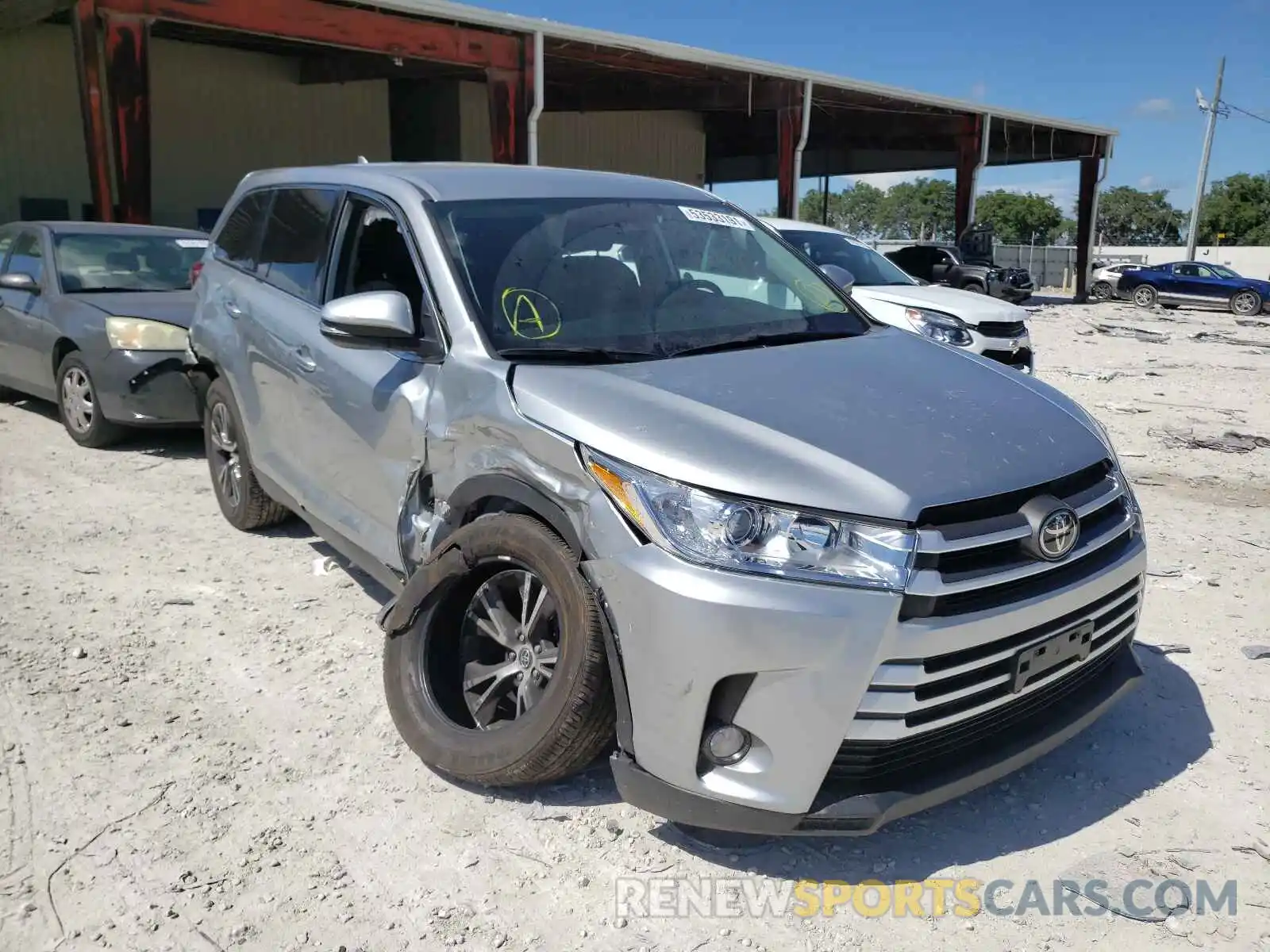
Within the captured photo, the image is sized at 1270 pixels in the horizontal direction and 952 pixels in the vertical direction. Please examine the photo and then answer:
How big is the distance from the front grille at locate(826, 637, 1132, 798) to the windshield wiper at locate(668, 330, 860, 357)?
4.38 feet

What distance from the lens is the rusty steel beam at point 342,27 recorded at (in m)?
12.6

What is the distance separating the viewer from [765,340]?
3436 millimetres

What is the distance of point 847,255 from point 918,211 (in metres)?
104

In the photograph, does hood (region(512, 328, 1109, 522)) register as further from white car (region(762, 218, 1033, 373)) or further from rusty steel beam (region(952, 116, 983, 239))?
rusty steel beam (region(952, 116, 983, 239))

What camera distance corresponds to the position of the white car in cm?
893

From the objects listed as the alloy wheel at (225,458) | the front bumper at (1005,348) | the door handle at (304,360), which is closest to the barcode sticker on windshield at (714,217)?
the door handle at (304,360)

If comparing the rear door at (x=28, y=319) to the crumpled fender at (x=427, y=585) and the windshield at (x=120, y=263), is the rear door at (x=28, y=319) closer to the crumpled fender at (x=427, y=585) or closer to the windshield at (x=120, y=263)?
the windshield at (x=120, y=263)

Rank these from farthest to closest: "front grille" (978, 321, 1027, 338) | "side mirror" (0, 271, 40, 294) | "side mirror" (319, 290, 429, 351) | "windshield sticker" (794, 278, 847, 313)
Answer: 1. "front grille" (978, 321, 1027, 338)
2. "side mirror" (0, 271, 40, 294)
3. "windshield sticker" (794, 278, 847, 313)
4. "side mirror" (319, 290, 429, 351)

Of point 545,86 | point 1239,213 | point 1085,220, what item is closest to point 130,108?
point 545,86

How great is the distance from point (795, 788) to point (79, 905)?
1785 millimetres

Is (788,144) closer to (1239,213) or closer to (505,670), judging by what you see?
(505,670)

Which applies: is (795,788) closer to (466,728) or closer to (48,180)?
(466,728)

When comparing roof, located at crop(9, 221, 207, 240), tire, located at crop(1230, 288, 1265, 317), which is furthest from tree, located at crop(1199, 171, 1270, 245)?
roof, located at crop(9, 221, 207, 240)

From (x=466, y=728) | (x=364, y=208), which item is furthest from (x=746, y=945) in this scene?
(x=364, y=208)
